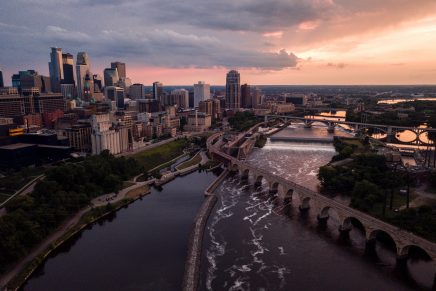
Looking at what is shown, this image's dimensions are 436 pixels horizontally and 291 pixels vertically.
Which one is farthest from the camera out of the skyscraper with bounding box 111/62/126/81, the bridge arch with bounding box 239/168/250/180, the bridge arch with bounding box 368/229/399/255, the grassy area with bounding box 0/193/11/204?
the skyscraper with bounding box 111/62/126/81

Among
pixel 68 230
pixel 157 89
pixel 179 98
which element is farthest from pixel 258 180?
pixel 157 89

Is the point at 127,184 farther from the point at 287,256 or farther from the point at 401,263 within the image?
the point at 401,263

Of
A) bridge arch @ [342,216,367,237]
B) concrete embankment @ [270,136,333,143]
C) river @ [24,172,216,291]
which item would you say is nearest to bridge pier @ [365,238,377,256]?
bridge arch @ [342,216,367,237]

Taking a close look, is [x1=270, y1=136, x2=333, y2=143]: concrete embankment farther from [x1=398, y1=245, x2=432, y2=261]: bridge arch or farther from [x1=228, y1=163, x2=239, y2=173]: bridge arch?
[x1=398, y1=245, x2=432, y2=261]: bridge arch

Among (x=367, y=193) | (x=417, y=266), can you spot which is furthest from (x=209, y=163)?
(x=417, y=266)

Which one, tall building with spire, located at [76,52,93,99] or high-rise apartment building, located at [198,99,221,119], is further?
tall building with spire, located at [76,52,93,99]

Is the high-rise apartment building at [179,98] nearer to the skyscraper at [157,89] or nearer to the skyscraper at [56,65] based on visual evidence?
the skyscraper at [157,89]
